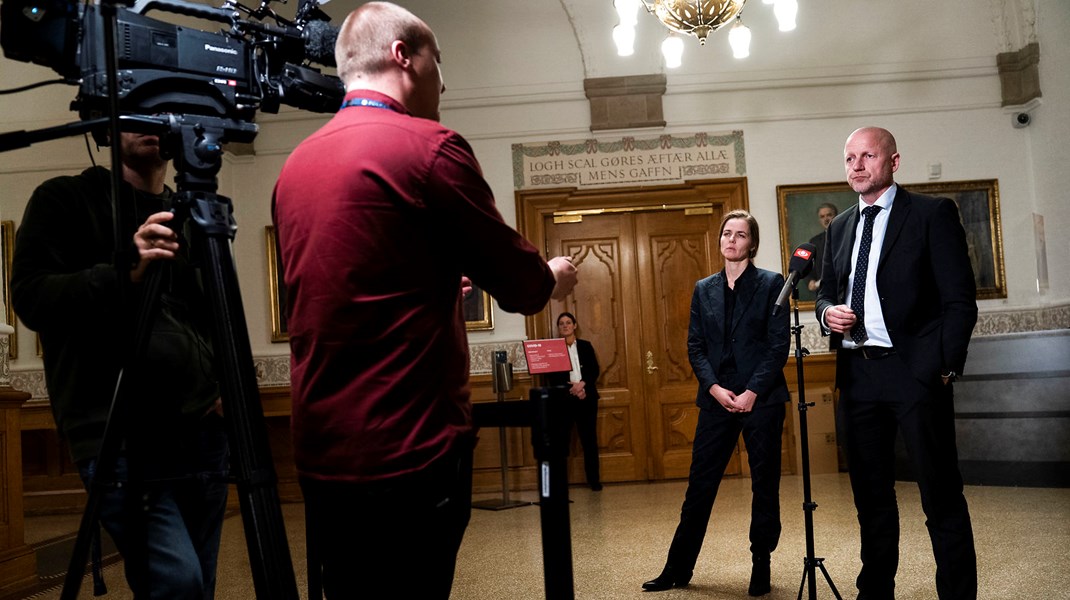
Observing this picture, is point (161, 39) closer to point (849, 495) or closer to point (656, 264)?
point (849, 495)

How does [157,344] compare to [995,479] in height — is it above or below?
above

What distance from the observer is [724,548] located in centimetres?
483

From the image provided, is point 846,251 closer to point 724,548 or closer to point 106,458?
point 724,548

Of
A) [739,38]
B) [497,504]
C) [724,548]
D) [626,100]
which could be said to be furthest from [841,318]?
[626,100]

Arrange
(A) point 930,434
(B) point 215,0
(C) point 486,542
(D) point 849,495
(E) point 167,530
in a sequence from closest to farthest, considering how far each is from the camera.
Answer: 1. (E) point 167,530
2. (A) point 930,434
3. (C) point 486,542
4. (D) point 849,495
5. (B) point 215,0

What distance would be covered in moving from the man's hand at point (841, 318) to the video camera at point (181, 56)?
206cm

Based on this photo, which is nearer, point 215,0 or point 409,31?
point 409,31

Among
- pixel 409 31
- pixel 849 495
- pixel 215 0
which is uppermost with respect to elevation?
pixel 215 0

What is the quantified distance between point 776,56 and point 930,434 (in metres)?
6.37

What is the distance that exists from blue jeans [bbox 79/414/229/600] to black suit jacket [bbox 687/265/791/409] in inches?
95.7

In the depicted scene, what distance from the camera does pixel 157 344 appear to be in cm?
190

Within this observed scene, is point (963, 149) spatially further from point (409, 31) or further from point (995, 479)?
point (409, 31)

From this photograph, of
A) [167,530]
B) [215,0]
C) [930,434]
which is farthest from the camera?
[215,0]

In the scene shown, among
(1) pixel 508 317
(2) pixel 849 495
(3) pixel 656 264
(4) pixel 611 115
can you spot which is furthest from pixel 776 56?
(2) pixel 849 495
